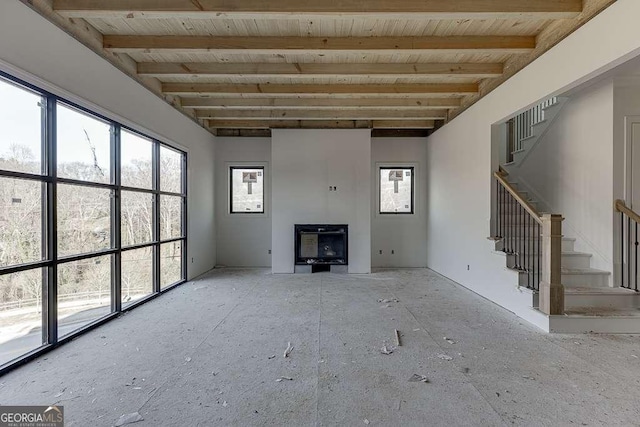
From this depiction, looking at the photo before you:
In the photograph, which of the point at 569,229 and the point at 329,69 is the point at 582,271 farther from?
the point at 329,69

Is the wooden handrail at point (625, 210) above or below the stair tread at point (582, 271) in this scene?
above

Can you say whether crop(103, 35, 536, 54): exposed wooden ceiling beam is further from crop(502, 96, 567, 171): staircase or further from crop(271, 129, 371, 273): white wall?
crop(271, 129, 371, 273): white wall

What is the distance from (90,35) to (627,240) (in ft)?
21.2

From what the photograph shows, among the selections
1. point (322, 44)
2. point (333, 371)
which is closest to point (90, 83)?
point (322, 44)

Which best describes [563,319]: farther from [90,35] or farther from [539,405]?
[90,35]

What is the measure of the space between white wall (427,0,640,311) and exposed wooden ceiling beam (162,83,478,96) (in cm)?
53

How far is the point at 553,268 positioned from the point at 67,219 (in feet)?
16.1

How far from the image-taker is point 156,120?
4.39m

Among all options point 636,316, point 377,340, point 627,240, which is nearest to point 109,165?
point 377,340

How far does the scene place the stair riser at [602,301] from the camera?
3.40 metres

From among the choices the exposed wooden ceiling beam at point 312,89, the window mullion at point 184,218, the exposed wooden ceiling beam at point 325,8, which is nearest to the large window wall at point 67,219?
the window mullion at point 184,218

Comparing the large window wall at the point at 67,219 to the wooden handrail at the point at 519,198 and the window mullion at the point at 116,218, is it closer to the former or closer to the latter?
the window mullion at the point at 116,218

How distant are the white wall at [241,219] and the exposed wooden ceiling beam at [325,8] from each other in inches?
163

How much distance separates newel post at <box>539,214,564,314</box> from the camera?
3.14m
